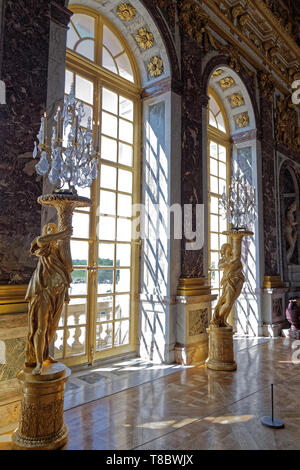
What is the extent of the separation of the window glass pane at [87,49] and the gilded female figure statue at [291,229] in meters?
6.94

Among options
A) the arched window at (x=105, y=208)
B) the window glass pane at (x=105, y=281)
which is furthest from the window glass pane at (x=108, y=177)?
the window glass pane at (x=105, y=281)

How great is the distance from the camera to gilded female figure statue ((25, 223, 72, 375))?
285cm

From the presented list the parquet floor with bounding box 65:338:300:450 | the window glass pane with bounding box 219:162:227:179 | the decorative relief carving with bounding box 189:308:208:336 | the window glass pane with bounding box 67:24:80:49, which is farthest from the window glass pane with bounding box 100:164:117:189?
the window glass pane with bounding box 219:162:227:179

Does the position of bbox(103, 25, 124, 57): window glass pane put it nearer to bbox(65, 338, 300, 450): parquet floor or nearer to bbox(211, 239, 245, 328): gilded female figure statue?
bbox(211, 239, 245, 328): gilded female figure statue

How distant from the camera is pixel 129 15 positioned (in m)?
5.71

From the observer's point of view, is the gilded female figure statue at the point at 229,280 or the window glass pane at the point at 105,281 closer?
the gilded female figure statue at the point at 229,280

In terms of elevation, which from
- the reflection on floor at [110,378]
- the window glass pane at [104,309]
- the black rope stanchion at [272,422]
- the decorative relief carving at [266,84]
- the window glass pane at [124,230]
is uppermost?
the decorative relief carving at [266,84]

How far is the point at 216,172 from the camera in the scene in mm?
8148

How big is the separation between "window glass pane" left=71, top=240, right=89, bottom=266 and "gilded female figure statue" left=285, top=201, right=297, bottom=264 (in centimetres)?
648

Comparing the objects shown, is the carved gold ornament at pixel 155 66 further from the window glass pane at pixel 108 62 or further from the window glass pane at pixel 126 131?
the window glass pane at pixel 126 131

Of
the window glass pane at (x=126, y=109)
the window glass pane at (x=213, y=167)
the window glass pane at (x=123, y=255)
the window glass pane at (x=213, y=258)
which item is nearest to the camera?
the window glass pane at (x=123, y=255)

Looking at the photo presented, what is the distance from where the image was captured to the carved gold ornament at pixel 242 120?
8477 mm

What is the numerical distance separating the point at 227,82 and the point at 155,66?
2581 millimetres

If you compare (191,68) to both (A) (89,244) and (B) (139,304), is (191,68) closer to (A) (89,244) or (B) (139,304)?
(A) (89,244)
